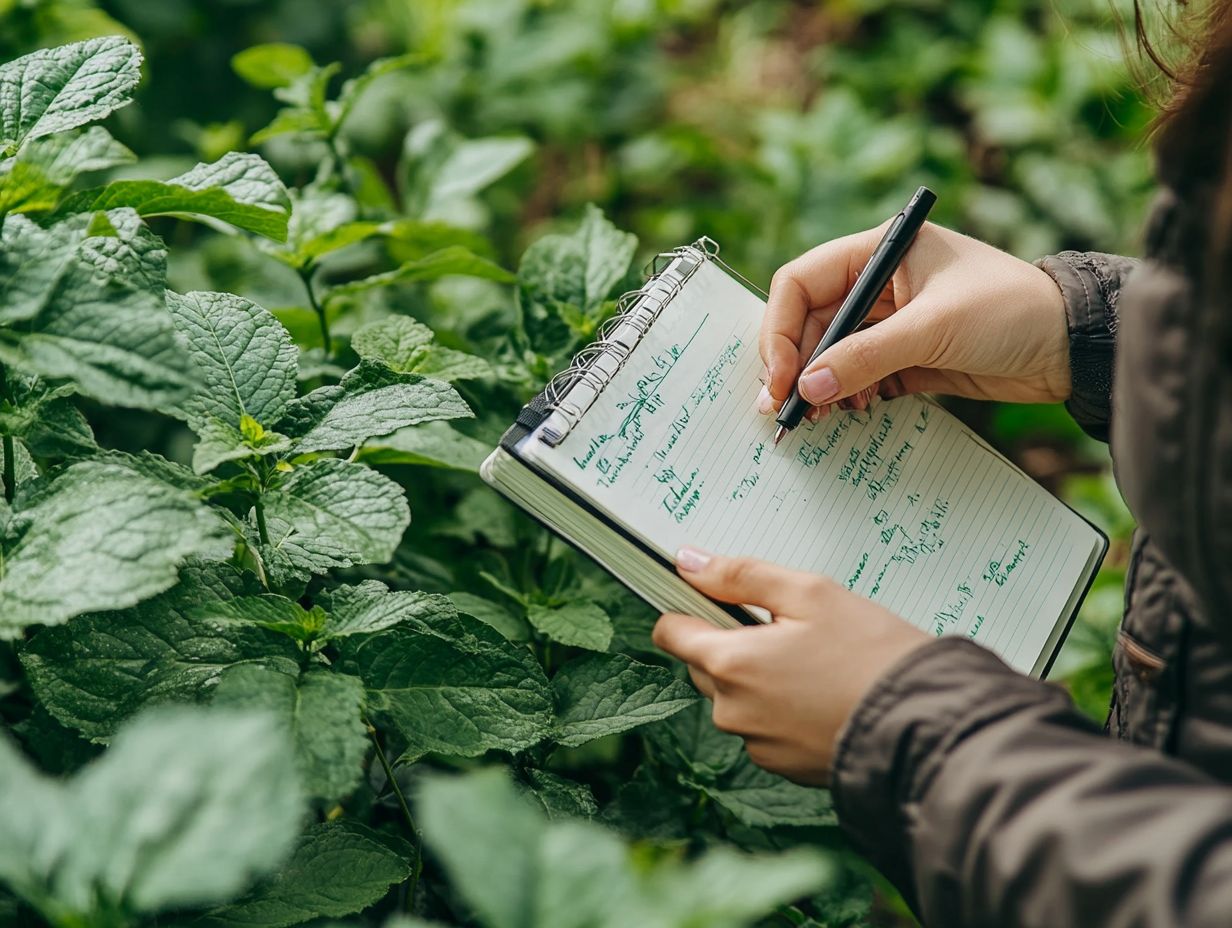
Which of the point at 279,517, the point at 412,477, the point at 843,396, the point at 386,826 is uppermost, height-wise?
the point at 843,396

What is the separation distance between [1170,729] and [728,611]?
0.39 m

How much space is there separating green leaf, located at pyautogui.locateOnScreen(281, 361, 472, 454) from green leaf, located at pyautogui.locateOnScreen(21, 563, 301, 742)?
0.53ft

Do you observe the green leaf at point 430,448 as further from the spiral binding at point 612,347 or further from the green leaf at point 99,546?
the green leaf at point 99,546

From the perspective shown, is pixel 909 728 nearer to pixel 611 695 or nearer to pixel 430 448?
pixel 611 695

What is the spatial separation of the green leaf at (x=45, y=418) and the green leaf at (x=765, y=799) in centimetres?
71

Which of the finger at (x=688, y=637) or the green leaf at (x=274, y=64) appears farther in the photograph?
the green leaf at (x=274, y=64)

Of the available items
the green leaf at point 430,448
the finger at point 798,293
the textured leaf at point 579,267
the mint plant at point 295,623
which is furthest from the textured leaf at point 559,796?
the textured leaf at point 579,267

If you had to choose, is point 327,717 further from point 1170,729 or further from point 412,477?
point 1170,729

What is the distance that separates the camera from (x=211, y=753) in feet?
2.01

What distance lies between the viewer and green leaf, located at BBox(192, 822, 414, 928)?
0.89 meters

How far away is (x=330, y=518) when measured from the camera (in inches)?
34.9

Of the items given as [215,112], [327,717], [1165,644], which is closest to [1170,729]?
[1165,644]

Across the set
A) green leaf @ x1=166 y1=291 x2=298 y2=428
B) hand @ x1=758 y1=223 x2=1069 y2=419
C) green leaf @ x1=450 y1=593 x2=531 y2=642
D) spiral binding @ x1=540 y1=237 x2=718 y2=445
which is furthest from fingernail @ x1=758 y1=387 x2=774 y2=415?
green leaf @ x1=166 y1=291 x2=298 y2=428

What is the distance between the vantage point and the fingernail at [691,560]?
95cm
